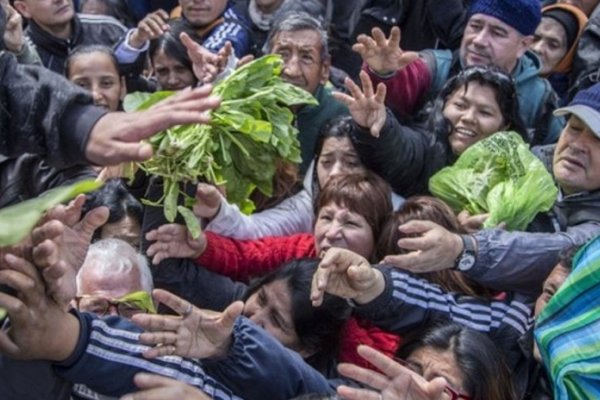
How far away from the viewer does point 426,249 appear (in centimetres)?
264

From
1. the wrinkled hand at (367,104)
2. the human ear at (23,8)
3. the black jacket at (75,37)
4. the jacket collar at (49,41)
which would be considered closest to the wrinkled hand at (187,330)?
the wrinkled hand at (367,104)

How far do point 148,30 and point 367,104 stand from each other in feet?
4.70

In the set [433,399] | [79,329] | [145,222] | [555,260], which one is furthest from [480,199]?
[79,329]

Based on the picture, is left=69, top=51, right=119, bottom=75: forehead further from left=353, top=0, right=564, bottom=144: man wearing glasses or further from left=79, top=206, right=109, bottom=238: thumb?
left=79, top=206, right=109, bottom=238: thumb

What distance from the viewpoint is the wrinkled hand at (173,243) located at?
9.47 feet

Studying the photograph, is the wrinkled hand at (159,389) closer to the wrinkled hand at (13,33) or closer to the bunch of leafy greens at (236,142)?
the bunch of leafy greens at (236,142)

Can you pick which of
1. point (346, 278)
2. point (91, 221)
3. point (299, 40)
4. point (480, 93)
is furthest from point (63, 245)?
point (299, 40)

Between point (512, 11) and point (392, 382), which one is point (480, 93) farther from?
point (392, 382)

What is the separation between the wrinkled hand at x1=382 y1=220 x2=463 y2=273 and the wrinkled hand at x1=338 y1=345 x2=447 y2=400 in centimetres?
54

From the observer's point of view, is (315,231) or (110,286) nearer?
(110,286)

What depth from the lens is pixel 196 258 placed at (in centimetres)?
301

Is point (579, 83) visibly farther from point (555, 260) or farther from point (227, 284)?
point (227, 284)

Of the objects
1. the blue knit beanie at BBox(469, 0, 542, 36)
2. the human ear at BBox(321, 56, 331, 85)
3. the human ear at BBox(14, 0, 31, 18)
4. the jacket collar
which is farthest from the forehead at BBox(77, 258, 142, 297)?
the human ear at BBox(14, 0, 31, 18)

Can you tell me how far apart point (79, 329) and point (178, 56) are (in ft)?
7.77
